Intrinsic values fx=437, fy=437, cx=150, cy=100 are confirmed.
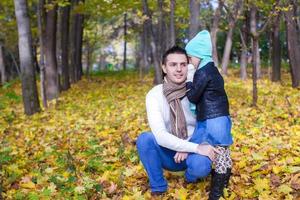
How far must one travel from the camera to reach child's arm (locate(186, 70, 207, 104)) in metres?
4.08

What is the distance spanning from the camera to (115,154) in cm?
653

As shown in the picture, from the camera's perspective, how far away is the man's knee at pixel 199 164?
4113 mm

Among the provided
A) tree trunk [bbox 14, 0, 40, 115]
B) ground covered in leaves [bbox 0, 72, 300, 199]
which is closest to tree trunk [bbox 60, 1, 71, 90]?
ground covered in leaves [bbox 0, 72, 300, 199]

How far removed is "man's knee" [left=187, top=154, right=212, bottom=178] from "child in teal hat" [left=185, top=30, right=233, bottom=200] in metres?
0.13

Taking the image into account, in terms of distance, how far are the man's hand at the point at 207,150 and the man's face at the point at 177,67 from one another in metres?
0.68

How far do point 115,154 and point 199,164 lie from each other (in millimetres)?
2604

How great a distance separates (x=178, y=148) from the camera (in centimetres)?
418

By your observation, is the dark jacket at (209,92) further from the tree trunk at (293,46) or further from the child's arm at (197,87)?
the tree trunk at (293,46)

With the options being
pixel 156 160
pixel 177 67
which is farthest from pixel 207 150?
pixel 177 67

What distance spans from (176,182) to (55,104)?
8581 mm

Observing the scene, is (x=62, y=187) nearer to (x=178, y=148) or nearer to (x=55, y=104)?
(x=178, y=148)

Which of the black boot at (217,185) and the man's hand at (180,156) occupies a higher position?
the man's hand at (180,156)

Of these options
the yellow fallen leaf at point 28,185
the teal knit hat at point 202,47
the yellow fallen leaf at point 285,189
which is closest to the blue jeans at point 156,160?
the yellow fallen leaf at point 285,189

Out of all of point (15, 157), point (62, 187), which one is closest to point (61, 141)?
point (15, 157)
